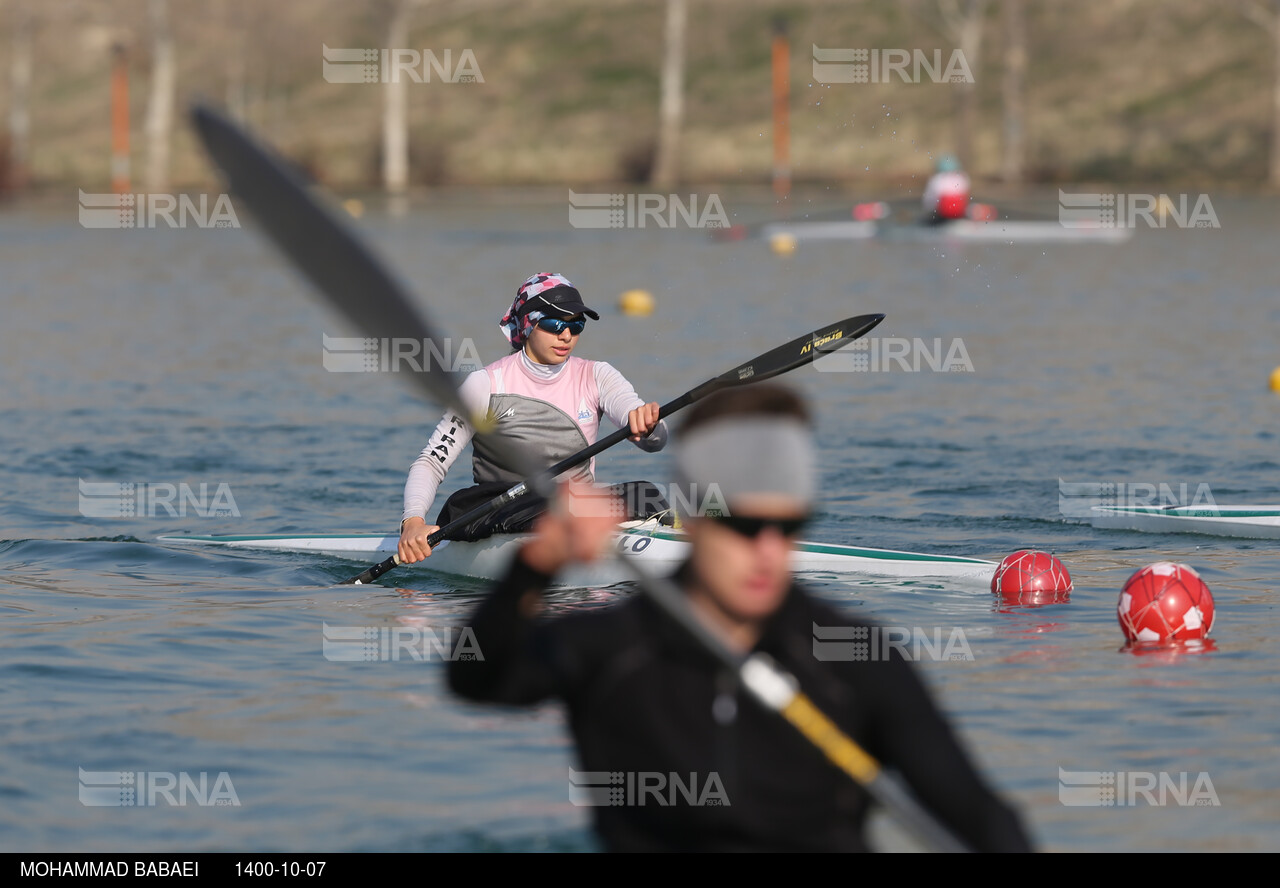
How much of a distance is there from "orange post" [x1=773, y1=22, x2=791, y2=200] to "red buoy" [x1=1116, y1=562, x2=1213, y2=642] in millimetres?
49199

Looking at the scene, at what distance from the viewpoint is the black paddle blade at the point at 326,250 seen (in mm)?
4328

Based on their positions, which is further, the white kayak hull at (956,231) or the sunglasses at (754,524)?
the white kayak hull at (956,231)

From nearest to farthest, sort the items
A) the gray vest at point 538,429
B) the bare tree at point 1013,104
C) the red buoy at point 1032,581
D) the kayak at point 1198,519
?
the red buoy at point 1032,581 < the gray vest at point 538,429 < the kayak at point 1198,519 < the bare tree at point 1013,104

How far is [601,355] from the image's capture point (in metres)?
22.0

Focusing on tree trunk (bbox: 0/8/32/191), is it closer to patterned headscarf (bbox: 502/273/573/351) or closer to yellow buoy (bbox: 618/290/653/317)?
yellow buoy (bbox: 618/290/653/317)

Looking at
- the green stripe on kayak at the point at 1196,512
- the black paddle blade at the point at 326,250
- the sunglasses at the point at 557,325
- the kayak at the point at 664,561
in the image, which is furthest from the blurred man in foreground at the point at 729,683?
the green stripe on kayak at the point at 1196,512

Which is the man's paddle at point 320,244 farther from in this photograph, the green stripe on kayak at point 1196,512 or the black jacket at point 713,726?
the green stripe on kayak at point 1196,512

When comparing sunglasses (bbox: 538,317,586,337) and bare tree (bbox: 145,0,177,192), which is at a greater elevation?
bare tree (bbox: 145,0,177,192)

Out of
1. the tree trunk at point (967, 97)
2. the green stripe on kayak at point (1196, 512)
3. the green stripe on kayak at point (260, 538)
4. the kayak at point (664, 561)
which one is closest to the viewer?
the kayak at point (664, 561)

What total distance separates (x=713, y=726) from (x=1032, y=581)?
5.99m

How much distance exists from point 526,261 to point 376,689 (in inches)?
1172

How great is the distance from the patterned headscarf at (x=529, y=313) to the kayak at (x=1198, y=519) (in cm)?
428

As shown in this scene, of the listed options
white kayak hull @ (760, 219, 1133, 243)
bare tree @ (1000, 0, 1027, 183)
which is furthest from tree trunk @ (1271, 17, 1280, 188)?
white kayak hull @ (760, 219, 1133, 243)

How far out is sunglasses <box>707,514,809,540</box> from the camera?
11.4 feet
